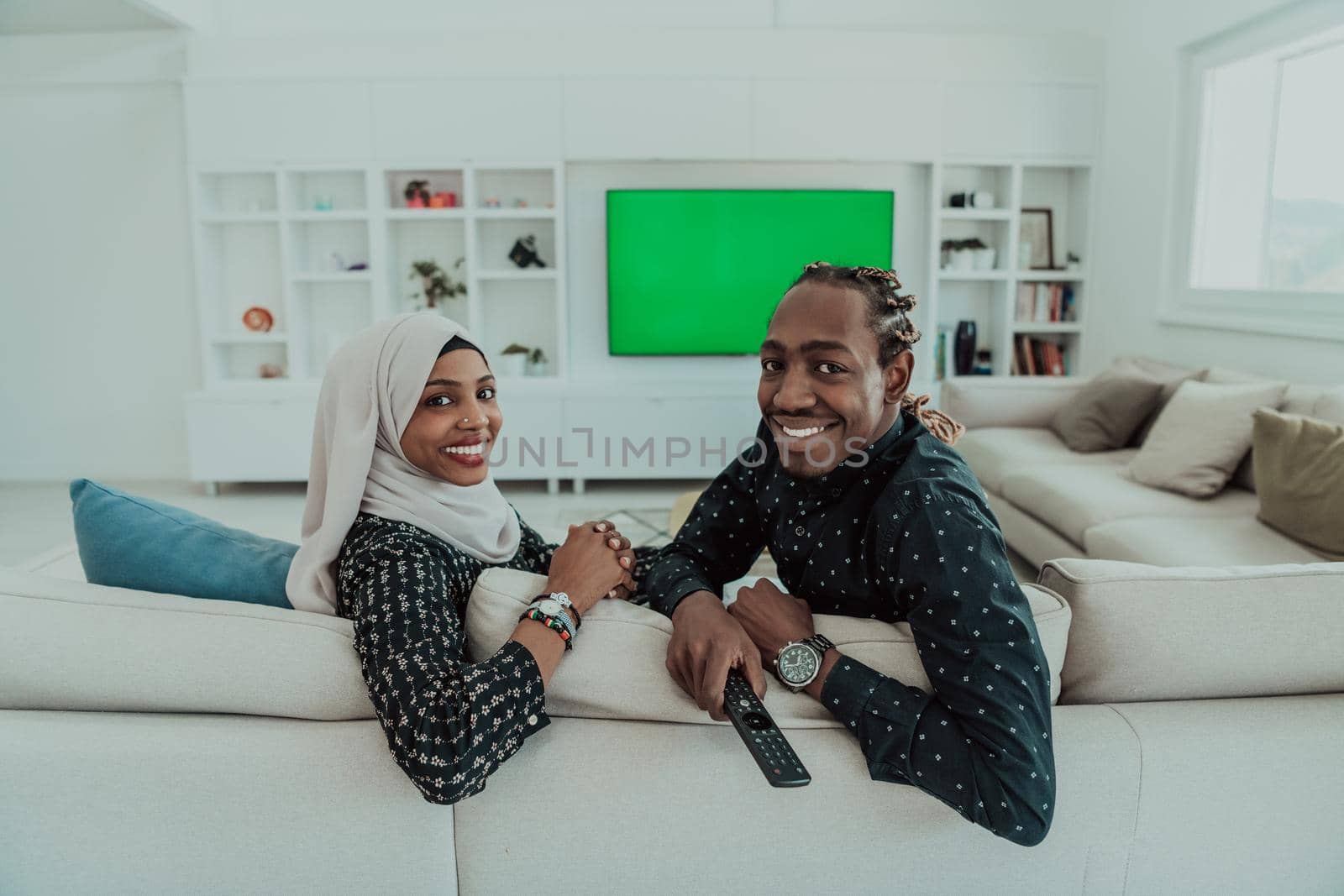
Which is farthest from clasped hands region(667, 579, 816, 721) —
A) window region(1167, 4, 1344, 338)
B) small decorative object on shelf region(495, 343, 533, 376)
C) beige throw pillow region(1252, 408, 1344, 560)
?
small decorative object on shelf region(495, 343, 533, 376)

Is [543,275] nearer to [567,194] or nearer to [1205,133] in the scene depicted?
[567,194]

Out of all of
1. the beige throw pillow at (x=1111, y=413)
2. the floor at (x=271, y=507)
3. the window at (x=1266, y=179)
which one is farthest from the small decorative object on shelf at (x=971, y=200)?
the floor at (x=271, y=507)

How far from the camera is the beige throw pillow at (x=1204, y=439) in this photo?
10.0 feet

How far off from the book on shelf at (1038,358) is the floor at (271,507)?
6.14 feet

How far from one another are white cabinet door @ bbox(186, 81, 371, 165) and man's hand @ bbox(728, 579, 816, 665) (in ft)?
14.2

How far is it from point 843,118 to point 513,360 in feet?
6.99

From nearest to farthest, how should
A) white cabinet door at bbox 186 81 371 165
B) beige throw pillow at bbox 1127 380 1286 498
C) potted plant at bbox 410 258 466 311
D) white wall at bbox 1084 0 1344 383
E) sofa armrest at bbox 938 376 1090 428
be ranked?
beige throw pillow at bbox 1127 380 1286 498 → white wall at bbox 1084 0 1344 383 → sofa armrest at bbox 938 376 1090 428 → white cabinet door at bbox 186 81 371 165 → potted plant at bbox 410 258 466 311

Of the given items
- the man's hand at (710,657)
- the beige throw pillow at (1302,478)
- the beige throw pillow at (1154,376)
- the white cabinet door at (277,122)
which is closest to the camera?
the man's hand at (710,657)

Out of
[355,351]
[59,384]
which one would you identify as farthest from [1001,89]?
[59,384]

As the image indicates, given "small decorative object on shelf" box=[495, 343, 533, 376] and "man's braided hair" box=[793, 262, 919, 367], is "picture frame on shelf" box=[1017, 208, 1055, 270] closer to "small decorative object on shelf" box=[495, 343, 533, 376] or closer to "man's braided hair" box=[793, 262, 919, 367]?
"small decorative object on shelf" box=[495, 343, 533, 376]

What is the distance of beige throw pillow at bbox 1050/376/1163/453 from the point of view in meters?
3.75

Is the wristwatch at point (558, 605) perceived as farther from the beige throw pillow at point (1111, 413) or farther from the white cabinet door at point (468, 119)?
the white cabinet door at point (468, 119)

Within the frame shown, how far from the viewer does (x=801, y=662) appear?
3.47 feet

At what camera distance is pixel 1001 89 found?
491 centimetres
